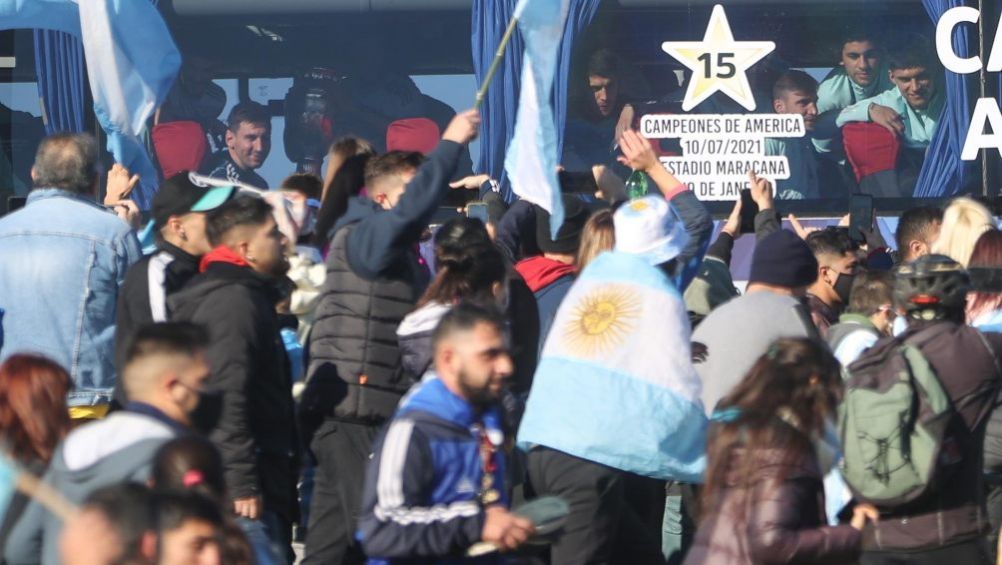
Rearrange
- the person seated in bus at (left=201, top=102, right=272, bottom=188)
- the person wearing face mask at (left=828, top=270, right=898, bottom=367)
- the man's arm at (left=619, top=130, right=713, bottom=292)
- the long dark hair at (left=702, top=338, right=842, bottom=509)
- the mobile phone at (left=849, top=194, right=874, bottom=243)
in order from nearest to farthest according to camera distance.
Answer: the long dark hair at (left=702, top=338, right=842, bottom=509), the man's arm at (left=619, top=130, right=713, bottom=292), the person wearing face mask at (left=828, top=270, right=898, bottom=367), the mobile phone at (left=849, top=194, right=874, bottom=243), the person seated in bus at (left=201, top=102, right=272, bottom=188)

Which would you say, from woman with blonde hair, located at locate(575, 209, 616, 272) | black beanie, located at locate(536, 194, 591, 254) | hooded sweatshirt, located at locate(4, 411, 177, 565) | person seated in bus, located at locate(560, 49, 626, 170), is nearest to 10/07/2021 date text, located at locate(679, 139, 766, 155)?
person seated in bus, located at locate(560, 49, 626, 170)

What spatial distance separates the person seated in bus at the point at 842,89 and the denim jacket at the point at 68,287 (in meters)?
4.60

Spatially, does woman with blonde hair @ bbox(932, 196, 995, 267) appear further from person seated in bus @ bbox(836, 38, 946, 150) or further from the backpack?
person seated in bus @ bbox(836, 38, 946, 150)

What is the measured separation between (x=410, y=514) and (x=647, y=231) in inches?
72.1

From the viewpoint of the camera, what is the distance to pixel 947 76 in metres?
9.85

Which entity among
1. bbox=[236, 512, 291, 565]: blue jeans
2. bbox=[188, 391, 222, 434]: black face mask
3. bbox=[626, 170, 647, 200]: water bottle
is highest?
bbox=[626, 170, 647, 200]: water bottle

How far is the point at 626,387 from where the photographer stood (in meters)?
5.68

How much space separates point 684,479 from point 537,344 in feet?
3.52

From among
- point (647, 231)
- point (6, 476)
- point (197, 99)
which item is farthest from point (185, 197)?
point (197, 99)

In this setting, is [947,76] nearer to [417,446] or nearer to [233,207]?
[233,207]

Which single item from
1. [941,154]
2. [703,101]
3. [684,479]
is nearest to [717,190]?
[703,101]

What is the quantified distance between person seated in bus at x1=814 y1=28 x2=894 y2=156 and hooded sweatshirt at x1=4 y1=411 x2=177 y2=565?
6.09 m

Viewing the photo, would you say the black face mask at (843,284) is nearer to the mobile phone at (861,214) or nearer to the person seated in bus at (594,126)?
the mobile phone at (861,214)

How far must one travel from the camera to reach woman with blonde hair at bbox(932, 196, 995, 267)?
7060mm
